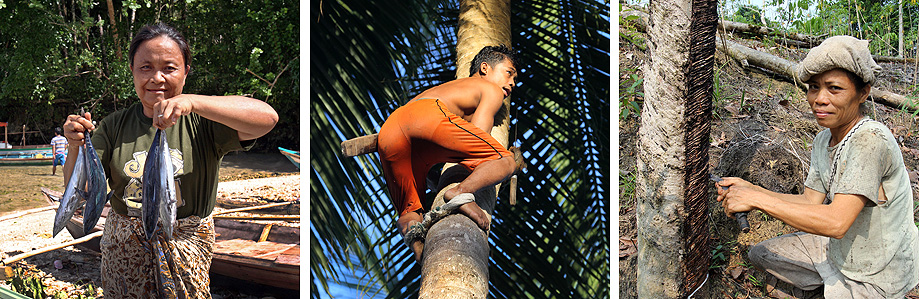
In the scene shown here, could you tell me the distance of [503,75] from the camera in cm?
251

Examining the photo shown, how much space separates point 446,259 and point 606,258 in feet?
4.11

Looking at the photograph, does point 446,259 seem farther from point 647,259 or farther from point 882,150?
point 882,150

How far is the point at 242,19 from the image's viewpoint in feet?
13.3

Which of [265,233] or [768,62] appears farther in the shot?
[265,233]

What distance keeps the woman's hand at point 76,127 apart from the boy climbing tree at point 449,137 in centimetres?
115

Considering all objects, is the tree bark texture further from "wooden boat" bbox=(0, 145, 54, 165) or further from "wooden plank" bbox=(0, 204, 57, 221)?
"wooden plank" bbox=(0, 204, 57, 221)

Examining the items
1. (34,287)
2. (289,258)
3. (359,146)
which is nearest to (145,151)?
(359,146)

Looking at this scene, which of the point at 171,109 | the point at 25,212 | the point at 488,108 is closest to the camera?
the point at 171,109

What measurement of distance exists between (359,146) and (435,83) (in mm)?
504

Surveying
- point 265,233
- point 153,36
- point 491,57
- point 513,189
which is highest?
point 153,36

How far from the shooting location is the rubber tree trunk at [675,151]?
2.52 metres

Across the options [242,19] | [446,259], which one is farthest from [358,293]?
[242,19]

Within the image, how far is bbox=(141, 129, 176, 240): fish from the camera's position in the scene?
1991 mm

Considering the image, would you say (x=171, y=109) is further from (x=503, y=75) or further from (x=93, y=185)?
(x=503, y=75)
